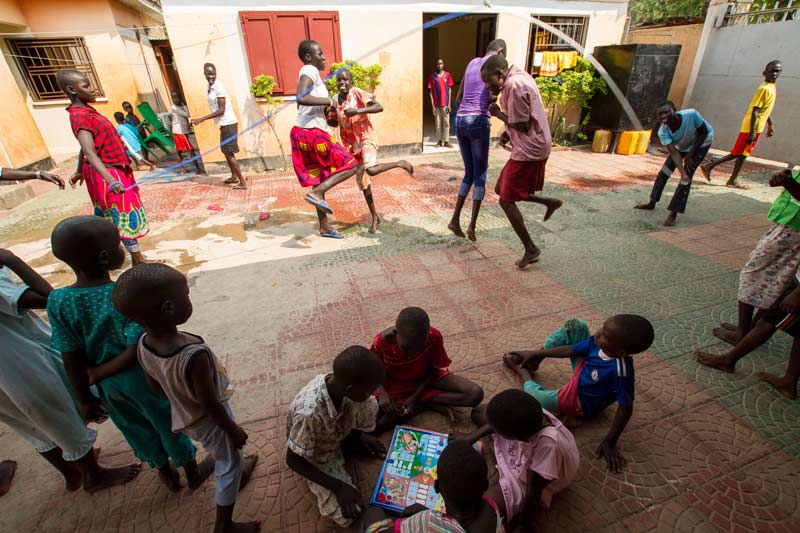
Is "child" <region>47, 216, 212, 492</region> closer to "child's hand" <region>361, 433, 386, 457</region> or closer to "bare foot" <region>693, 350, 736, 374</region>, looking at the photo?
"child's hand" <region>361, 433, 386, 457</region>

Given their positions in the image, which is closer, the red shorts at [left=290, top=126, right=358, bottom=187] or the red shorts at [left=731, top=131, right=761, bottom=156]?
the red shorts at [left=290, top=126, right=358, bottom=187]

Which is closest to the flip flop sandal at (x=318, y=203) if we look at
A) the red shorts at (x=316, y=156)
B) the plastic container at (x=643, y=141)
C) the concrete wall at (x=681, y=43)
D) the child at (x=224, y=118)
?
the red shorts at (x=316, y=156)

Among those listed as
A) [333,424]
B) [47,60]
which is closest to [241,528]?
[333,424]

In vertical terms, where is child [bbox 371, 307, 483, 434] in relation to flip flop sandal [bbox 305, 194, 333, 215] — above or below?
below

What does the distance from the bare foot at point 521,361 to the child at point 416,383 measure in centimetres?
39

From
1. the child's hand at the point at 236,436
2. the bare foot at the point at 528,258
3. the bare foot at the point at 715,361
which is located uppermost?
the child's hand at the point at 236,436

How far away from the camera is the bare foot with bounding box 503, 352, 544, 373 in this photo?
2.32 meters

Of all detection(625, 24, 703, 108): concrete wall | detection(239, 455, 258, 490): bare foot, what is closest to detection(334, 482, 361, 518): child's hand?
detection(239, 455, 258, 490): bare foot

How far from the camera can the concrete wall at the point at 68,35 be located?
7.75 meters

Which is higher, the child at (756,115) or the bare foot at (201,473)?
the child at (756,115)

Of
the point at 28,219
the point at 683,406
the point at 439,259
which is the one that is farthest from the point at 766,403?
the point at 28,219

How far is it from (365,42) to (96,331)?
7384mm

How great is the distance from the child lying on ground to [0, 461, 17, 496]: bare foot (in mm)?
3942

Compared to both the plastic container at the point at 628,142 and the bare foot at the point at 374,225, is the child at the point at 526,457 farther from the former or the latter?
the plastic container at the point at 628,142
